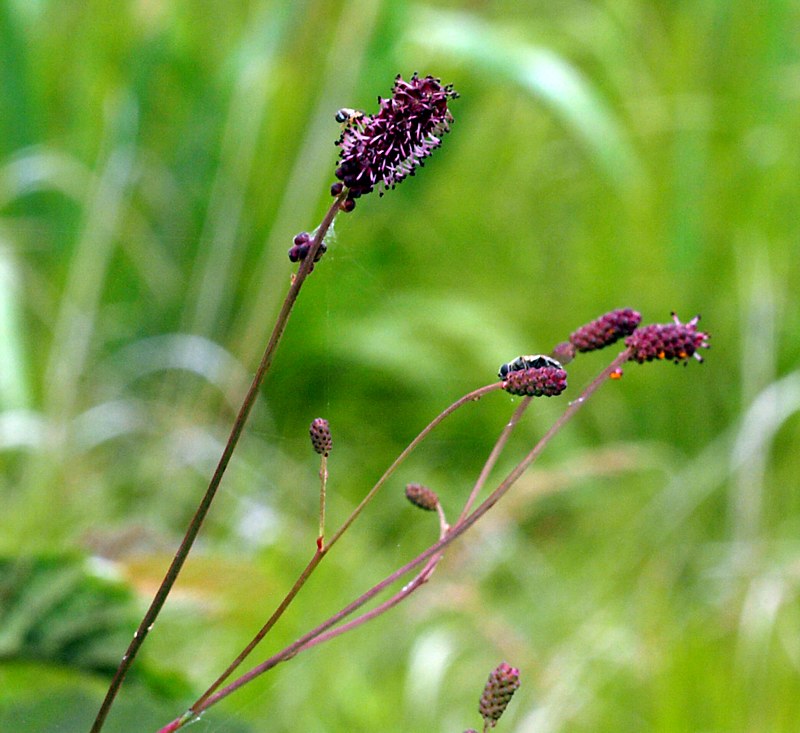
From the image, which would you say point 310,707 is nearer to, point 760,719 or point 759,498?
point 760,719

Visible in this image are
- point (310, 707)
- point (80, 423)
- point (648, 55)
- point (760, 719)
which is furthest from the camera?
point (648, 55)

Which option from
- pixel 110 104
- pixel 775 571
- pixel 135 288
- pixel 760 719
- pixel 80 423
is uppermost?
pixel 110 104

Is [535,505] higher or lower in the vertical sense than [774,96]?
lower

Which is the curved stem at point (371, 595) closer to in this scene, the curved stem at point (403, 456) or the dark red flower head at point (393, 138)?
the curved stem at point (403, 456)

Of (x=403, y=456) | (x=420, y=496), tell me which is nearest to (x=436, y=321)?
(x=420, y=496)

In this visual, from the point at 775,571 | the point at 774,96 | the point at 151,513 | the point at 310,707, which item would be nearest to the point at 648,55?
the point at 774,96
